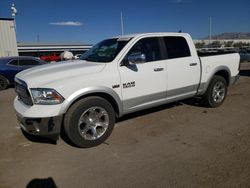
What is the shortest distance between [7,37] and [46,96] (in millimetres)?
22170

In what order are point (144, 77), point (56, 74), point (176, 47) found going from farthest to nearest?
point (176, 47), point (144, 77), point (56, 74)

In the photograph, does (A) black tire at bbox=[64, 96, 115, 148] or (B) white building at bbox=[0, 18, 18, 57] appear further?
(B) white building at bbox=[0, 18, 18, 57]

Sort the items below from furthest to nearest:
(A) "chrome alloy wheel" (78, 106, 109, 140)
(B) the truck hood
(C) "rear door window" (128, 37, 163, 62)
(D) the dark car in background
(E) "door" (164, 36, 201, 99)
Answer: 1. (D) the dark car in background
2. (E) "door" (164, 36, 201, 99)
3. (C) "rear door window" (128, 37, 163, 62)
4. (A) "chrome alloy wheel" (78, 106, 109, 140)
5. (B) the truck hood

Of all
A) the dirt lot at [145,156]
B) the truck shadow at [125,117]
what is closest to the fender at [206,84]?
the dirt lot at [145,156]

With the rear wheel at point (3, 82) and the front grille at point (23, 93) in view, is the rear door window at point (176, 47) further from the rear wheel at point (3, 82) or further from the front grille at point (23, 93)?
the rear wheel at point (3, 82)

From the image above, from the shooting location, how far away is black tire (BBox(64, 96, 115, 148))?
387 cm

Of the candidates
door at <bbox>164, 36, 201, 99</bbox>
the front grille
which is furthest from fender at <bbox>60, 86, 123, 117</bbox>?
door at <bbox>164, 36, 201, 99</bbox>

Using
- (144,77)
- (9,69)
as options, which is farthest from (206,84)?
(9,69)

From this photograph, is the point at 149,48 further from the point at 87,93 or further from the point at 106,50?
the point at 87,93

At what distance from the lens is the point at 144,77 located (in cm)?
459

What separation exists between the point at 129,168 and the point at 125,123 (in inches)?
77.5

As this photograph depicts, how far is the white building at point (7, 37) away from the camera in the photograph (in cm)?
2232

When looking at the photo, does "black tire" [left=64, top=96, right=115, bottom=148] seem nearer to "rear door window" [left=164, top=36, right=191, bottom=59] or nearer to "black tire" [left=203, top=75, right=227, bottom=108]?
"rear door window" [left=164, top=36, right=191, bottom=59]

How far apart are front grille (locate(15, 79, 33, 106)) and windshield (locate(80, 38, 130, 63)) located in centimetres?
147
